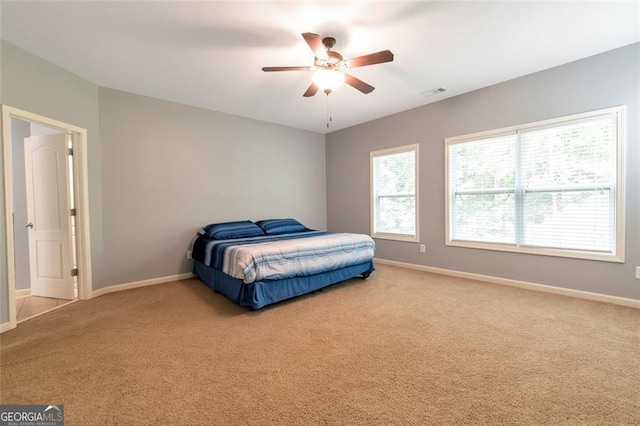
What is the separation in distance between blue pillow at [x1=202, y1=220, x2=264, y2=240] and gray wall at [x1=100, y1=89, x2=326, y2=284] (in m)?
0.39

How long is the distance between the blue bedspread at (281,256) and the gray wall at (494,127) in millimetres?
1351

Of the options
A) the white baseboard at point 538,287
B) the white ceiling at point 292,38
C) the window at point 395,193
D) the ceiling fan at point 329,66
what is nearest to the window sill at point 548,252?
the white baseboard at point 538,287

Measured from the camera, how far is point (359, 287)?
3523 millimetres

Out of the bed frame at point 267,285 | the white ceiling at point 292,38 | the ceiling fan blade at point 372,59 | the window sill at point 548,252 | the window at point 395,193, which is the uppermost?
the white ceiling at point 292,38

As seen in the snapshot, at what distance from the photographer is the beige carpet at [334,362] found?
1414mm

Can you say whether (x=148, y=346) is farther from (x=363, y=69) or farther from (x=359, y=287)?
(x=363, y=69)

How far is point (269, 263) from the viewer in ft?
9.11

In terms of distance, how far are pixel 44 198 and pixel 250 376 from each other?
11.3 ft

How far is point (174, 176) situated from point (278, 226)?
1.73 meters

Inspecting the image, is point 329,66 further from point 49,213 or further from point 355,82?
point 49,213

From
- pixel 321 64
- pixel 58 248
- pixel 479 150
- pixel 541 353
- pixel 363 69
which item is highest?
pixel 363 69

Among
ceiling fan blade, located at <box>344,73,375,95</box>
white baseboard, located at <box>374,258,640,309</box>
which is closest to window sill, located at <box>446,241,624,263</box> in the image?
white baseboard, located at <box>374,258,640,309</box>

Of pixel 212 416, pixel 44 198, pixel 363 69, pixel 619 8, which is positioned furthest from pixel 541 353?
pixel 44 198

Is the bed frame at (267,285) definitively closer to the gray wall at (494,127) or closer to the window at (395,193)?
the window at (395,193)
